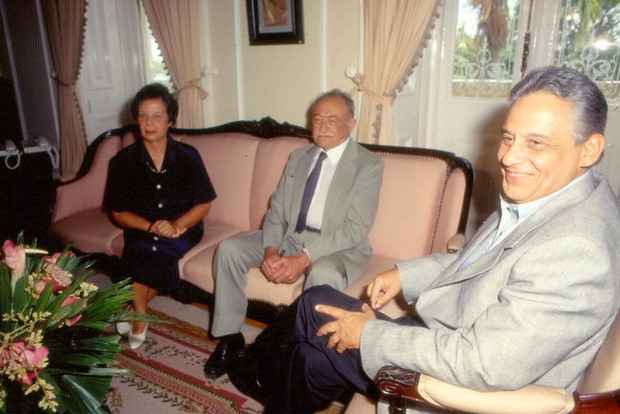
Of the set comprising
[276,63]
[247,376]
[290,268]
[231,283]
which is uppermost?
[276,63]

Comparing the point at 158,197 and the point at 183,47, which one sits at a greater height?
→ the point at 183,47

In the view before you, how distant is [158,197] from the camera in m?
2.33

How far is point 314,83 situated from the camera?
2.82 meters

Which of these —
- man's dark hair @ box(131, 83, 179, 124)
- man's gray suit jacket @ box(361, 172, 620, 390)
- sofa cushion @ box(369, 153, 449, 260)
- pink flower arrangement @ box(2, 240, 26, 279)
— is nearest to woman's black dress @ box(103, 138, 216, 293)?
man's dark hair @ box(131, 83, 179, 124)

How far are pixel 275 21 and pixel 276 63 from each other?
0.87ft

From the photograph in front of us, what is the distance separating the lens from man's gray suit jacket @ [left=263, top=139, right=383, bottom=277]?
201 centimetres

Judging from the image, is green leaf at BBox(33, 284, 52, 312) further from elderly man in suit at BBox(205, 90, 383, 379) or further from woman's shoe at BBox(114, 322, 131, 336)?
woman's shoe at BBox(114, 322, 131, 336)

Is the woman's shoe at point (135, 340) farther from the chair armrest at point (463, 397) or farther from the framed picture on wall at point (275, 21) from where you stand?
the framed picture on wall at point (275, 21)

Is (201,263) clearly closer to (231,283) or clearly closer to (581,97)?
(231,283)

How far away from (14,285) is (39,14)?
14.2ft

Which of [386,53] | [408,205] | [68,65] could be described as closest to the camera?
[408,205]

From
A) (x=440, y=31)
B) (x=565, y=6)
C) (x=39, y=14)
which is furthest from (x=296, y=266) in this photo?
(x=39, y=14)

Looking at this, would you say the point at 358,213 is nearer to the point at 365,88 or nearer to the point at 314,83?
the point at 365,88

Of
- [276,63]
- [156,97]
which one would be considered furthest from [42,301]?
[276,63]
